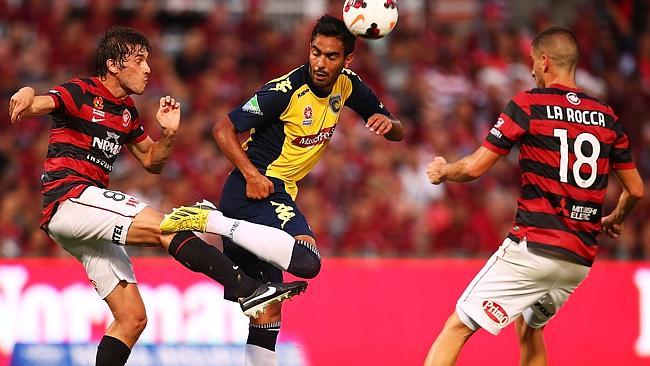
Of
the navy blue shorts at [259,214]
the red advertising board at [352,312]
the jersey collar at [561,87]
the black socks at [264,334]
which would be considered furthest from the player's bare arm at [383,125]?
the red advertising board at [352,312]

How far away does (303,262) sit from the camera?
22.7ft

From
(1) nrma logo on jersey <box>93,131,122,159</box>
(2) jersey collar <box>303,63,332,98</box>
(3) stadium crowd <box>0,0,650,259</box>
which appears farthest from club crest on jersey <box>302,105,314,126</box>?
(3) stadium crowd <box>0,0,650,259</box>

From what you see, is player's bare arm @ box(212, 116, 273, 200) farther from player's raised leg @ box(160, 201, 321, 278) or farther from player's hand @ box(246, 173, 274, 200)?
player's raised leg @ box(160, 201, 321, 278)

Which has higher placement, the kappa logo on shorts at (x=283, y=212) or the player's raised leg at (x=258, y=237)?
the kappa logo on shorts at (x=283, y=212)

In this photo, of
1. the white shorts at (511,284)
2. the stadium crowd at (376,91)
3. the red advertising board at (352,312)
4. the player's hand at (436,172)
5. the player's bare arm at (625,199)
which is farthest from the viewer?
the stadium crowd at (376,91)

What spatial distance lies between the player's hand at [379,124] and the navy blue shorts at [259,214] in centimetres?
72

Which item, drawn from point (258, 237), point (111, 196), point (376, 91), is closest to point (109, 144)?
point (111, 196)

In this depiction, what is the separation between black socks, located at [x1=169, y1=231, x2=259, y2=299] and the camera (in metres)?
6.82

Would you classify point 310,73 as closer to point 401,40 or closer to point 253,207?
point 253,207

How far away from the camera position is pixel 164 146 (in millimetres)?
7547

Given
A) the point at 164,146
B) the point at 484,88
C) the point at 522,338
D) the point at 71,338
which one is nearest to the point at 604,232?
the point at 522,338

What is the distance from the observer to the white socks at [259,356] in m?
7.38

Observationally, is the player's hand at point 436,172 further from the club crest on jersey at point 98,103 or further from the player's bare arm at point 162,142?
the club crest on jersey at point 98,103

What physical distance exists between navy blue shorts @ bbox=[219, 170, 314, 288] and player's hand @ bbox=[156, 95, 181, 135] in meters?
0.53
